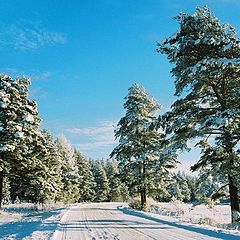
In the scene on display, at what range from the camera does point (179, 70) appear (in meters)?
18.2

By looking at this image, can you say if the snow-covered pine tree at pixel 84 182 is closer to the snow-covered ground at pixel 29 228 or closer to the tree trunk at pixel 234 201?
the snow-covered ground at pixel 29 228

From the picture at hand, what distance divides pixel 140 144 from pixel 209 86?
14.3 meters

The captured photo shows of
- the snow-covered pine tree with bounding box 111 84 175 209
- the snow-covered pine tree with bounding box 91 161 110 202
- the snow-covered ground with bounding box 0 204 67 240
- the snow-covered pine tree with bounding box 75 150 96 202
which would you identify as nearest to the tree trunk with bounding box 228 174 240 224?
the snow-covered ground with bounding box 0 204 67 240

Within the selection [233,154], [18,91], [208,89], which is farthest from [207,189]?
[18,91]

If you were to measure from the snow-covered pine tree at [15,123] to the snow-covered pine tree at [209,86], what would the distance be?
14.8 m

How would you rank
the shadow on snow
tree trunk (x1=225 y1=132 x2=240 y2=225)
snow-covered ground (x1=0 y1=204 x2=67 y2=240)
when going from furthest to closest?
tree trunk (x1=225 y1=132 x2=240 y2=225) → the shadow on snow → snow-covered ground (x1=0 y1=204 x2=67 y2=240)

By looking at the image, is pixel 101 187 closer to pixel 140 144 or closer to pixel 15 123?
pixel 140 144

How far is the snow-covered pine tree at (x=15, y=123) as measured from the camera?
2783 cm

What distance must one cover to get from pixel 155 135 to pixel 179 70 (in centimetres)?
1466

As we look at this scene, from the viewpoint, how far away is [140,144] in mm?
31938

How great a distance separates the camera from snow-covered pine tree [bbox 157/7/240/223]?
635 inches

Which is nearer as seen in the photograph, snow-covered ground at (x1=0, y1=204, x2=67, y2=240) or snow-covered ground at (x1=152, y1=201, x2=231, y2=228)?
snow-covered ground at (x1=0, y1=204, x2=67, y2=240)

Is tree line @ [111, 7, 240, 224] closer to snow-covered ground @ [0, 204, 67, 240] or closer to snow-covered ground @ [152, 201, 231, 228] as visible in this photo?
snow-covered ground @ [152, 201, 231, 228]

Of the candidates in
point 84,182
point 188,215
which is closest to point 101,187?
point 84,182
